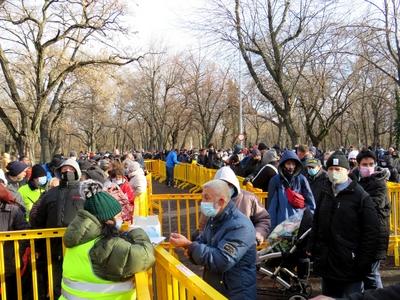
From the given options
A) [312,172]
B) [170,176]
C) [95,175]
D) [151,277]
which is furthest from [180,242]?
[170,176]

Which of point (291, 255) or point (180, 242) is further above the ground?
point (180, 242)

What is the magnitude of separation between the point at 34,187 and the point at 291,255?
12.4 ft

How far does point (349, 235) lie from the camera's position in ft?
13.7

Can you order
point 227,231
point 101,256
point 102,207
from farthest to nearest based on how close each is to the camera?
point 227,231, point 102,207, point 101,256

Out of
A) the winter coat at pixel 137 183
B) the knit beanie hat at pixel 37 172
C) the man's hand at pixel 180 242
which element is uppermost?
the knit beanie hat at pixel 37 172

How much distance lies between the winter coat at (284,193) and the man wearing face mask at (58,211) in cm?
252

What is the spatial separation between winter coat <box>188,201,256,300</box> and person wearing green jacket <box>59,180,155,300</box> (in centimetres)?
42

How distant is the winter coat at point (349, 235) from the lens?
4105 mm

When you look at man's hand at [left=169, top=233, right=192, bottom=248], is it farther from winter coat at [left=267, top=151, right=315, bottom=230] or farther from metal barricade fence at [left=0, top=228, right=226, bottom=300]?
winter coat at [left=267, top=151, right=315, bottom=230]

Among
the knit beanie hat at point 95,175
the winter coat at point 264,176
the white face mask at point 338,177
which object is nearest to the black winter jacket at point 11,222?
the knit beanie hat at point 95,175

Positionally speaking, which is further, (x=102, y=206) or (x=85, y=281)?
(x=102, y=206)

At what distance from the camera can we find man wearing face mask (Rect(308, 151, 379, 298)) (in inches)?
162

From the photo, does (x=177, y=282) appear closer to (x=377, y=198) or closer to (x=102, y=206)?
(x=102, y=206)

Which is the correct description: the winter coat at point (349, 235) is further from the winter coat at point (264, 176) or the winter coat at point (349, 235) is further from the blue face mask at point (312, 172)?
the winter coat at point (264, 176)
